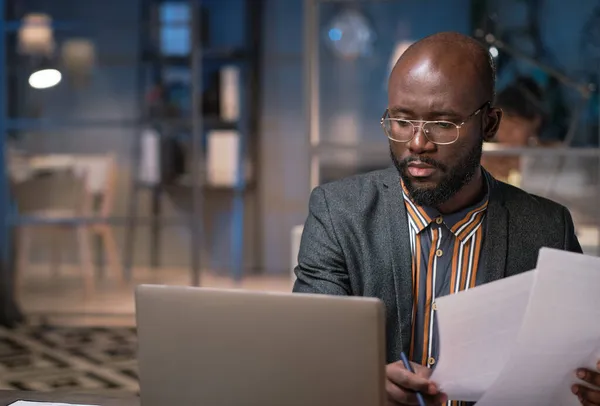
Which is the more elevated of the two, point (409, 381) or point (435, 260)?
point (435, 260)

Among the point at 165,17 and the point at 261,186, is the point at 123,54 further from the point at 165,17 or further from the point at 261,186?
the point at 261,186

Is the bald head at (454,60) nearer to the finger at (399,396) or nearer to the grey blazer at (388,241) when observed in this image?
the grey blazer at (388,241)

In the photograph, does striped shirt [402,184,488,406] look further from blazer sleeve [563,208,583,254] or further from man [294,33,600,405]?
blazer sleeve [563,208,583,254]

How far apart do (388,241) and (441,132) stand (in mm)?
243

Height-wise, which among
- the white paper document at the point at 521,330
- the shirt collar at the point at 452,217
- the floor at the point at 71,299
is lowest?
the floor at the point at 71,299

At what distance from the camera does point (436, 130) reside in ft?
4.89

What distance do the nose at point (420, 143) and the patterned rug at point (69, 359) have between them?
257 centimetres

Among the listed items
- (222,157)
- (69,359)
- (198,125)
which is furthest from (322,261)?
(222,157)

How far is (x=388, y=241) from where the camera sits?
1602 millimetres

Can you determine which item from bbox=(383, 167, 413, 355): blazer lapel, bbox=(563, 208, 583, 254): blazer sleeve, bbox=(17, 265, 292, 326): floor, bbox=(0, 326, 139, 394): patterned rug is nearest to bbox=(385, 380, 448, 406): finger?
bbox=(383, 167, 413, 355): blazer lapel

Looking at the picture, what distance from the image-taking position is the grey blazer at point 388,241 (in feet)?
5.14

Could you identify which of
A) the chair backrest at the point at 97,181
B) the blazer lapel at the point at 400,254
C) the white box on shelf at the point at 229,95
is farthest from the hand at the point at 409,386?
the white box on shelf at the point at 229,95

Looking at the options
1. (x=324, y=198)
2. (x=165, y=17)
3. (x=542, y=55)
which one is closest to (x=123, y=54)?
(x=165, y=17)

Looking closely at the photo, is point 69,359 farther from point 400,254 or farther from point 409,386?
point 409,386
